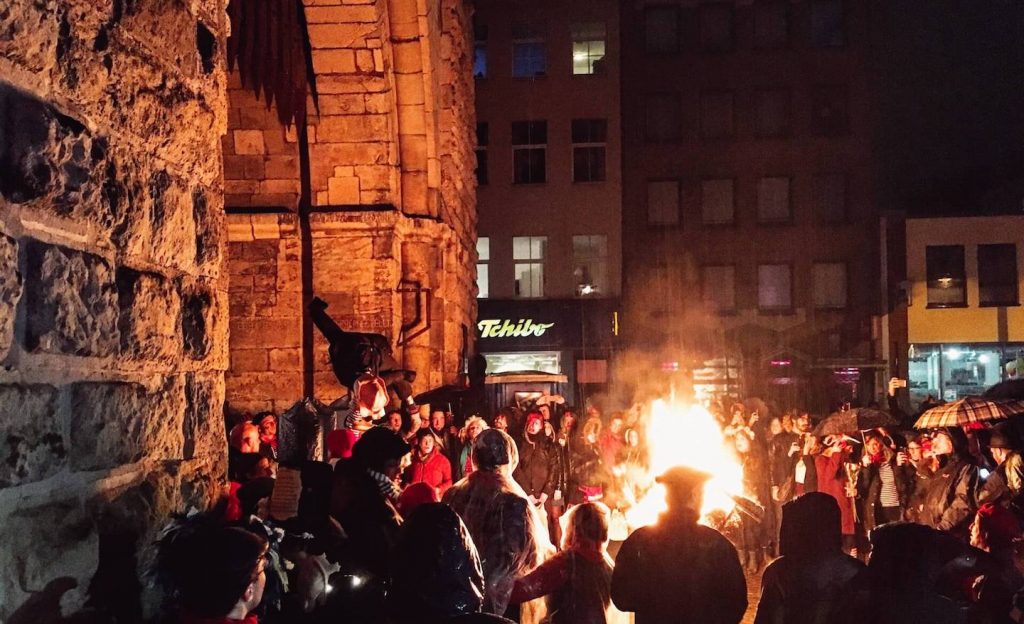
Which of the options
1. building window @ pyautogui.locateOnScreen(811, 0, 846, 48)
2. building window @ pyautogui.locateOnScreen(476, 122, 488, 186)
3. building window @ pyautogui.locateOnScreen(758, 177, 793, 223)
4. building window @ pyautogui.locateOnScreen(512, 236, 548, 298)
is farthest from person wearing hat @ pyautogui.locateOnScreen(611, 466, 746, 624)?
building window @ pyautogui.locateOnScreen(811, 0, 846, 48)

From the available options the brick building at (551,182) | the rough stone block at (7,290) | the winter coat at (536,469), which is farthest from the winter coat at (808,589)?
the brick building at (551,182)

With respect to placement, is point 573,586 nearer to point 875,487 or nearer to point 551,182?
point 875,487

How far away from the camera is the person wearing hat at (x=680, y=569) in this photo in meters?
4.47

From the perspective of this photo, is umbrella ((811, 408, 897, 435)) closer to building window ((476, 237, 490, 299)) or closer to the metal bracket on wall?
the metal bracket on wall

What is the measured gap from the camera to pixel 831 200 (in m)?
34.3

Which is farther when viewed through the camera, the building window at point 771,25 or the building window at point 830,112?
the building window at point 771,25

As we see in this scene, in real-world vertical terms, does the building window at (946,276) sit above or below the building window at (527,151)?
below

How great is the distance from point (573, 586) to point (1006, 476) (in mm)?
3929

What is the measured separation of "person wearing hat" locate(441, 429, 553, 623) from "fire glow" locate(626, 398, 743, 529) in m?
3.23

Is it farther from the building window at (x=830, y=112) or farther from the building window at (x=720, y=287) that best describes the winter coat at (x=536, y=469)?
the building window at (x=830, y=112)

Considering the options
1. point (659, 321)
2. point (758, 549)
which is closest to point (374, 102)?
point (758, 549)

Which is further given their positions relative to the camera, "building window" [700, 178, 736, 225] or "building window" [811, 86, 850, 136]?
"building window" [700, 178, 736, 225]

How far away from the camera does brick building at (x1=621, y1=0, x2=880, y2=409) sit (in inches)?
1346

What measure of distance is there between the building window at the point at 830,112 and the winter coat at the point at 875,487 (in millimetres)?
25016
